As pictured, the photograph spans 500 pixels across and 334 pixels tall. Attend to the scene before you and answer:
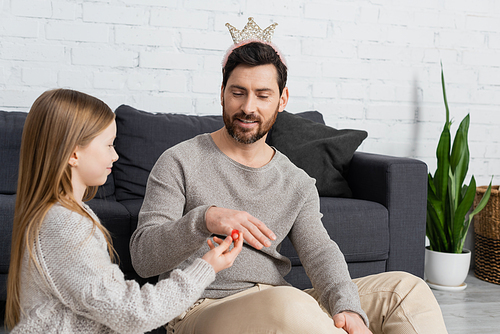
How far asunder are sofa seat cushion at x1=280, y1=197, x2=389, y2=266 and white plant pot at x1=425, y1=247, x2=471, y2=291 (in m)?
0.57

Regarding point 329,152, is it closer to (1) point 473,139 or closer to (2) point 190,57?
(2) point 190,57

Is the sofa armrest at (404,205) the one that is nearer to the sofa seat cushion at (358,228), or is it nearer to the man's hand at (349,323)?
the sofa seat cushion at (358,228)

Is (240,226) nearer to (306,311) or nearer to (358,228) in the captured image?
(306,311)

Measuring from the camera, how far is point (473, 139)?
292 cm

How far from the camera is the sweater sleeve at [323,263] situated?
1143 mm

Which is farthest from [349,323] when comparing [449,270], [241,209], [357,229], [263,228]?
[449,270]

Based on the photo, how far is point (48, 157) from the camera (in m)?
0.95

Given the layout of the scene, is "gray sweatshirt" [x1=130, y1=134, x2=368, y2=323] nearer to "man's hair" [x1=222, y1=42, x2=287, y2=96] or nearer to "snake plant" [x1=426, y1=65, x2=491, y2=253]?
"man's hair" [x1=222, y1=42, x2=287, y2=96]

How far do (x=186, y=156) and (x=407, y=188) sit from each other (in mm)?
1106

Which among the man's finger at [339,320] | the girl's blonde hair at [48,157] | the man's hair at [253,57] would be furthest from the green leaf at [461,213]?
the girl's blonde hair at [48,157]

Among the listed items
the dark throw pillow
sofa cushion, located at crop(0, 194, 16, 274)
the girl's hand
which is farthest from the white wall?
the girl's hand

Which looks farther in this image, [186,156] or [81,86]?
[81,86]

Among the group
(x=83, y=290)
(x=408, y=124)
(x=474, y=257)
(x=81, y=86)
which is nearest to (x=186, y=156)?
(x=83, y=290)

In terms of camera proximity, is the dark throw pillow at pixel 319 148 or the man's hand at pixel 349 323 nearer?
the man's hand at pixel 349 323
